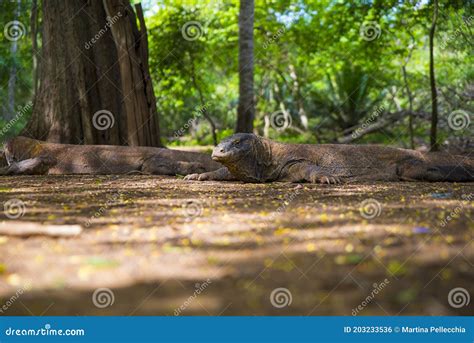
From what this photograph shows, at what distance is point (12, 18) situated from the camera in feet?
51.0

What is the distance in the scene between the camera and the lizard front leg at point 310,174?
5325 mm

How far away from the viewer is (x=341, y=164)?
5969 mm

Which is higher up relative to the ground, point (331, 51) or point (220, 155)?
point (331, 51)

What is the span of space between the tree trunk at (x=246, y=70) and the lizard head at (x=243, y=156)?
122 inches

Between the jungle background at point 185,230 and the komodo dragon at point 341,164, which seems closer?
the jungle background at point 185,230

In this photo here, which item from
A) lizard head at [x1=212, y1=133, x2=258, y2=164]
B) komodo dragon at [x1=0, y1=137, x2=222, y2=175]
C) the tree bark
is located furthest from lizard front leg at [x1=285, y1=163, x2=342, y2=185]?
the tree bark

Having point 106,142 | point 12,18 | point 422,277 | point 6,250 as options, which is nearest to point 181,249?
point 6,250

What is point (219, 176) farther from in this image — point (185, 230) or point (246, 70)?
point (246, 70)

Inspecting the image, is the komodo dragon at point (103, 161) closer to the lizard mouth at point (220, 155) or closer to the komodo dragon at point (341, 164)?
the komodo dragon at point (341, 164)

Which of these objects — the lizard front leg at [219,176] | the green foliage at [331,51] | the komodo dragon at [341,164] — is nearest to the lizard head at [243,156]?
the komodo dragon at [341,164]

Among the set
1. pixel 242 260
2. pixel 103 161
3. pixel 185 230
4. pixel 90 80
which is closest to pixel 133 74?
pixel 90 80

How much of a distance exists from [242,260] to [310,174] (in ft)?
11.0

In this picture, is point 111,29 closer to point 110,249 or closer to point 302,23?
point 110,249

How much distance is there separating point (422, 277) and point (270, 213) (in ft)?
4.57
